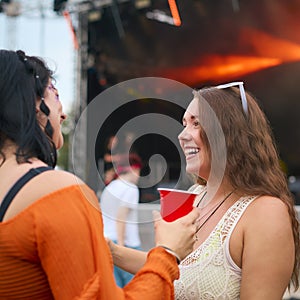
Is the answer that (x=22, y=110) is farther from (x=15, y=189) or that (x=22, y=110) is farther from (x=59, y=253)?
(x=59, y=253)

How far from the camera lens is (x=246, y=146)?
176 cm

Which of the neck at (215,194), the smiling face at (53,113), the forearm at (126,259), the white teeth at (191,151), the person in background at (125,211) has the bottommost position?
the person in background at (125,211)

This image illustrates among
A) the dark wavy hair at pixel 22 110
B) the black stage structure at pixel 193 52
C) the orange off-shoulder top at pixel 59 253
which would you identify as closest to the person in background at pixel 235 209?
the orange off-shoulder top at pixel 59 253

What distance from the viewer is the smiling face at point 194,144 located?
182 cm

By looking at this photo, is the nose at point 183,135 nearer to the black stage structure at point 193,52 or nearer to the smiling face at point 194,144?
the smiling face at point 194,144

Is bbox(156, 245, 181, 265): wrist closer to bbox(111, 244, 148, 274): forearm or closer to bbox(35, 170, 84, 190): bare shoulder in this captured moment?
bbox(35, 170, 84, 190): bare shoulder

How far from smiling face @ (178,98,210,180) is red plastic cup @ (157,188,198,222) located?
0.43m

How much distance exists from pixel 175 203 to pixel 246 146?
51 cm

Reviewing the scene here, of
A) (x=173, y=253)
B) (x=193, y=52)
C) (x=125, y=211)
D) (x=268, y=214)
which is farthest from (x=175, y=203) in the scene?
(x=193, y=52)

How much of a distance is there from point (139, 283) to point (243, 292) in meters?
0.60

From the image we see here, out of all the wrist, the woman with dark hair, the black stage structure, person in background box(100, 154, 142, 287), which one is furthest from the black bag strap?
the black stage structure

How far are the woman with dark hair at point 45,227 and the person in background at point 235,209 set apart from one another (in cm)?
48

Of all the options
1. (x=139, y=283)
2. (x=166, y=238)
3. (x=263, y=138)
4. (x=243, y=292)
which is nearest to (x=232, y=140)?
(x=263, y=138)

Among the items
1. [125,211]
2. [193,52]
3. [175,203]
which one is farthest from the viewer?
[193,52]
